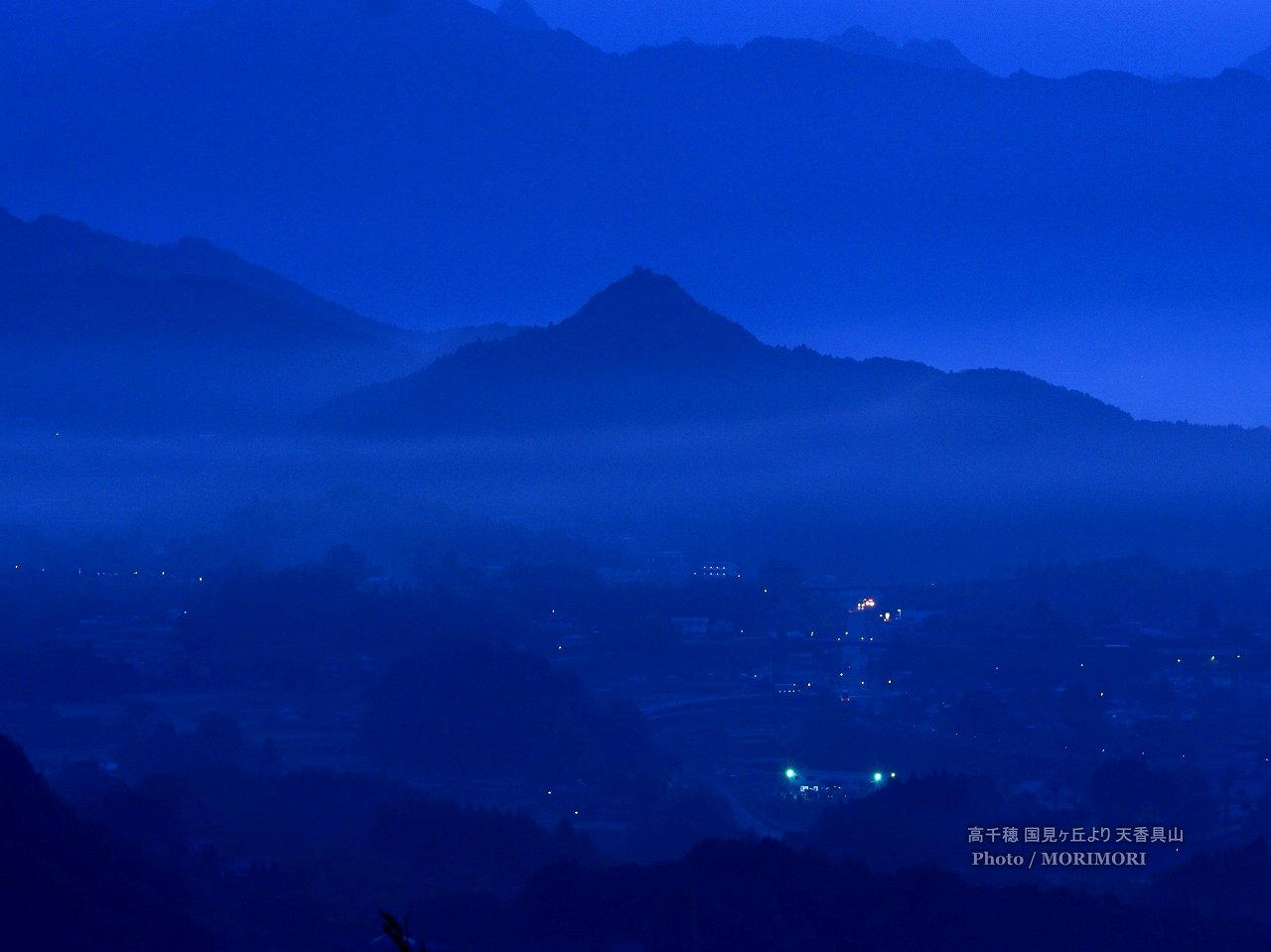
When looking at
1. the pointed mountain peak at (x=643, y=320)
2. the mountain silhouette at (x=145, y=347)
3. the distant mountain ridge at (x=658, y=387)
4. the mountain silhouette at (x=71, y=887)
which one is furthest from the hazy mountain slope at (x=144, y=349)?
the mountain silhouette at (x=71, y=887)

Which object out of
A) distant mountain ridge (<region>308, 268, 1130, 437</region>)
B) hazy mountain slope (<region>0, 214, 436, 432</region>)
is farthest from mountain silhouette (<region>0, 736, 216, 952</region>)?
hazy mountain slope (<region>0, 214, 436, 432</region>)

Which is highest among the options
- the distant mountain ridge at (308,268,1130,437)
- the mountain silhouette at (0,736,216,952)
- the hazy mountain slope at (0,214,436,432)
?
the hazy mountain slope at (0,214,436,432)

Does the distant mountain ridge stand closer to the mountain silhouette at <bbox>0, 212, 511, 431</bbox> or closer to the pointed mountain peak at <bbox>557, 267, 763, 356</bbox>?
the pointed mountain peak at <bbox>557, 267, 763, 356</bbox>

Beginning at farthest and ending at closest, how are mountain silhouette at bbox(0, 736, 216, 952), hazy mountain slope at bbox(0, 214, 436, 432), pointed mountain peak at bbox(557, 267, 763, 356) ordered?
hazy mountain slope at bbox(0, 214, 436, 432) < pointed mountain peak at bbox(557, 267, 763, 356) < mountain silhouette at bbox(0, 736, 216, 952)

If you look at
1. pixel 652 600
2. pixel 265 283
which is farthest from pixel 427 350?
pixel 652 600

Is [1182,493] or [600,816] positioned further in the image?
[1182,493]

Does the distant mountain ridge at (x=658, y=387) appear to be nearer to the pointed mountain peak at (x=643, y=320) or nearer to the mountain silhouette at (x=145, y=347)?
the pointed mountain peak at (x=643, y=320)

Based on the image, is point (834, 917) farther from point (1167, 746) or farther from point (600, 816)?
point (1167, 746)

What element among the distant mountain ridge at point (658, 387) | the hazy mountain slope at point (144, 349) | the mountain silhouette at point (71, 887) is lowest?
the mountain silhouette at point (71, 887)
